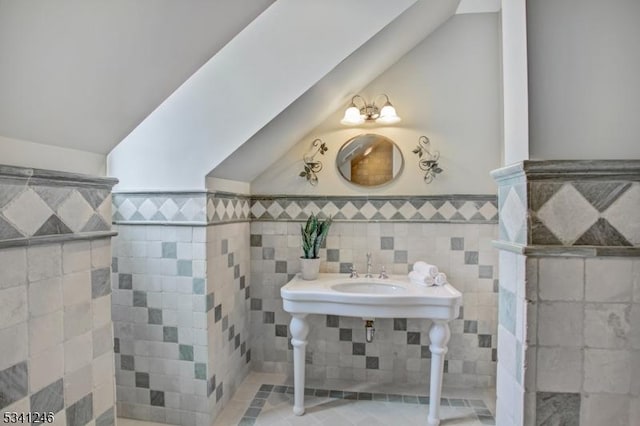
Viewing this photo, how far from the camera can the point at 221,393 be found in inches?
84.0

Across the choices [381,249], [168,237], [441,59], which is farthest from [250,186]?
[441,59]

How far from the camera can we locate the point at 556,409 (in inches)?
34.7

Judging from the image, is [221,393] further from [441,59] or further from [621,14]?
[441,59]

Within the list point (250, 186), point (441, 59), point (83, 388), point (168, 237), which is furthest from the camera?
point (250, 186)

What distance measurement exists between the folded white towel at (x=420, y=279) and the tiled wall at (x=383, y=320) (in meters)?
0.18

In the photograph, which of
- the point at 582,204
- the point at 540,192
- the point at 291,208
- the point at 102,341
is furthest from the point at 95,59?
the point at 291,208

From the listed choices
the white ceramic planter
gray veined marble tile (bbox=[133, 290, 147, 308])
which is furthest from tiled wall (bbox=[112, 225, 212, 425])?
the white ceramic planter

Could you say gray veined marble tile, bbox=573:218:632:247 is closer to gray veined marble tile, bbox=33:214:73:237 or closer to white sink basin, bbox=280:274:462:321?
white sink basin, bbox=280:274:462:321

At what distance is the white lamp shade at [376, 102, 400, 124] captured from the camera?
2367mm

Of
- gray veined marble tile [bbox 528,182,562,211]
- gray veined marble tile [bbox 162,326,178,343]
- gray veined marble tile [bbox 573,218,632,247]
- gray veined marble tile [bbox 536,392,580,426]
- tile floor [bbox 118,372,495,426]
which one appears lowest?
tile floor [bbox 118,372,495,426]

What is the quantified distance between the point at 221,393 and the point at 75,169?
1669 millimetres

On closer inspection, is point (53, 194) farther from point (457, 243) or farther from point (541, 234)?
point (457, 243)

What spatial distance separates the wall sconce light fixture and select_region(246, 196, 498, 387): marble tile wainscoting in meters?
0.54

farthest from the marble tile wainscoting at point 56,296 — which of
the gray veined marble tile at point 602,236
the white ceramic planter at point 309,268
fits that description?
the white ceramic planter at point 309,268
